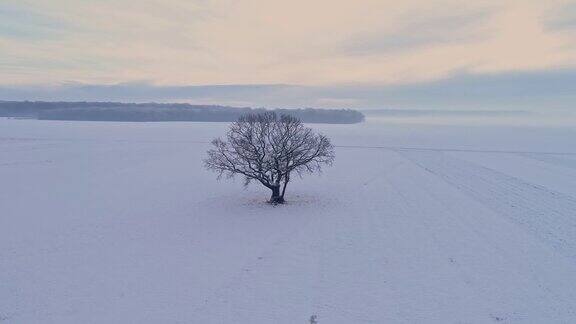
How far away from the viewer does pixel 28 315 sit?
612 inches

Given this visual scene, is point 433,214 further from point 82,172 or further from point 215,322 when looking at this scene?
point 82,172

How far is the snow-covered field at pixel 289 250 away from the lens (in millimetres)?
16312

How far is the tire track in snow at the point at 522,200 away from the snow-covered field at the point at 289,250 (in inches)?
7.1

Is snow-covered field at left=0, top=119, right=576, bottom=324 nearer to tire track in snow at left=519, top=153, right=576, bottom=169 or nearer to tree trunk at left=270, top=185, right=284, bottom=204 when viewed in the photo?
tree trunk at left=270, top=185, right=284, bottom=204

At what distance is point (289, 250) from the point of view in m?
22.4

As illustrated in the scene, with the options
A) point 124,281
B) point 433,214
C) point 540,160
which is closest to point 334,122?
point 540,160

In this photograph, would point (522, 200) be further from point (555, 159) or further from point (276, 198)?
point (555, 159)

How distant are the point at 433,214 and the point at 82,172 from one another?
116 feet

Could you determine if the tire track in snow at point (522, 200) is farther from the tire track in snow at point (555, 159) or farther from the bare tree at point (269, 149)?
the bare tree at point (269, 149)

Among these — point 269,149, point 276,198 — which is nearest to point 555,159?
point 276,198

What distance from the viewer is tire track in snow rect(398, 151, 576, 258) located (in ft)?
83.3

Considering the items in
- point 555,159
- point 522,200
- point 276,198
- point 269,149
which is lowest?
point 276,198

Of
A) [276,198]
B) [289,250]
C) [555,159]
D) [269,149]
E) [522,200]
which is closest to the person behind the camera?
[289,250]

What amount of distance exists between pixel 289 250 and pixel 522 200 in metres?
21.3
